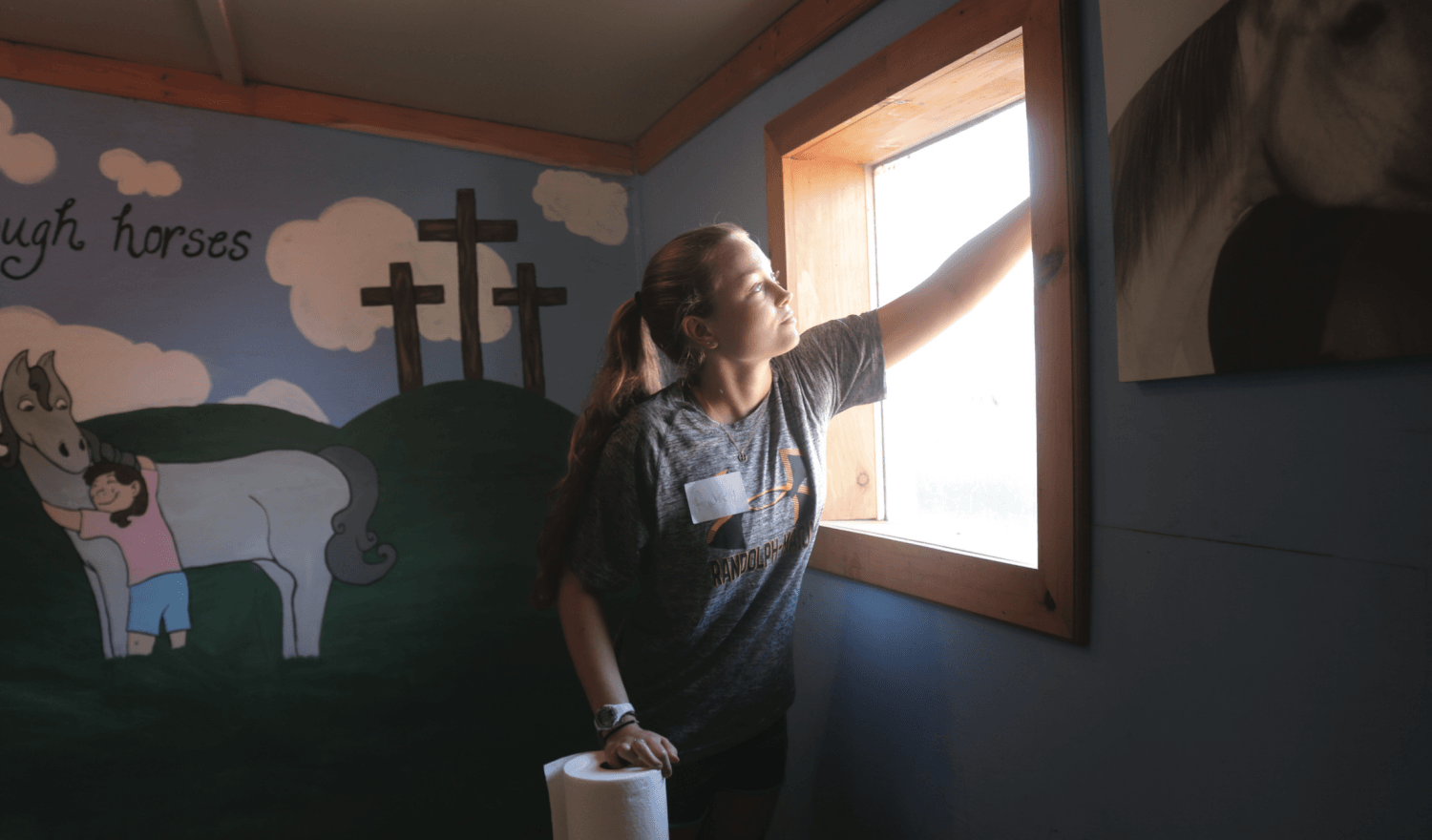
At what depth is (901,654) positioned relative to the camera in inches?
60.7

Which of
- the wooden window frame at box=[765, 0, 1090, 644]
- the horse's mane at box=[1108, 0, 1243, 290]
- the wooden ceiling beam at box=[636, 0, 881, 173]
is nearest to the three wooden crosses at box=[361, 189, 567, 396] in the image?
the wooden ceiling beam at box=[636, 0, 881, 173]

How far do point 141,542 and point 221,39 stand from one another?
137cm

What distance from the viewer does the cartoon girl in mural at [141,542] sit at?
1.99 m

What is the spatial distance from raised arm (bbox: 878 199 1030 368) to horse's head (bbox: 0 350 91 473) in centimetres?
215

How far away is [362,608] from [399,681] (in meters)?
0.26

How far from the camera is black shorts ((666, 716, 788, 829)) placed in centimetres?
137

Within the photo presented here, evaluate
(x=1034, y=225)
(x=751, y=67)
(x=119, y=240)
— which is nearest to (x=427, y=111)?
(x=119, y=240)

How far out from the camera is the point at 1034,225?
1190mm

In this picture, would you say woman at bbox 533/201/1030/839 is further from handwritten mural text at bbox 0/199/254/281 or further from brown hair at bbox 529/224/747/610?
handwritten mural text at bbox 0/199/254/281

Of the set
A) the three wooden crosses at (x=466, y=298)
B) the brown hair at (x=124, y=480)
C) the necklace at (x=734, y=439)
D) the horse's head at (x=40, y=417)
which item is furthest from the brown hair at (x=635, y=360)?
the horse's head at (x=40, y=417)

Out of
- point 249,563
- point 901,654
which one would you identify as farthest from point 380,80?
point 901,654

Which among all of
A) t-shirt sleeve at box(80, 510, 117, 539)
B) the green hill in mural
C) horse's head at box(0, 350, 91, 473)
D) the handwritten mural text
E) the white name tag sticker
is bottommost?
the green hill in mural

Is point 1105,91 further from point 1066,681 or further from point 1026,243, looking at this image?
point 1066,681

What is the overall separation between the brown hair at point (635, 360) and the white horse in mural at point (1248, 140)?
2.25 feet
